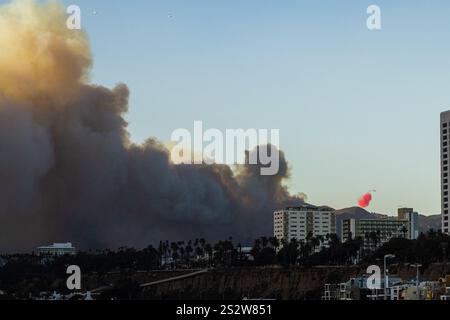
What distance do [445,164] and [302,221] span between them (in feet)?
129

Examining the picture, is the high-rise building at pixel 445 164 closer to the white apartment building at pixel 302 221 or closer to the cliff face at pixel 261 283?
the white apartment building at pixel 302 221

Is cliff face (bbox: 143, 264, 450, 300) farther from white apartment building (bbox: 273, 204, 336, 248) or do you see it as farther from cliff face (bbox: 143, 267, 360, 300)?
white apartment building (bbox: 273, 204, 336, 248)

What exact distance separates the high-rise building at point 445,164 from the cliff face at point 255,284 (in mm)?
46127

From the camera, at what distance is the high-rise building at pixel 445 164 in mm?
153250

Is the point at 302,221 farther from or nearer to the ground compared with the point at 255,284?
farther from the ground

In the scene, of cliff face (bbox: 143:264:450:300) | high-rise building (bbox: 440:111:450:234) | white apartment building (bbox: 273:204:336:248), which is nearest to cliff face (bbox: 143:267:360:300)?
cliff face (bbox: 143:264:450:300)

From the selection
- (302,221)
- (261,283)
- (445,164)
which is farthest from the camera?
(302,221)

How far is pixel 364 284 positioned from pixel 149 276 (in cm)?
4623

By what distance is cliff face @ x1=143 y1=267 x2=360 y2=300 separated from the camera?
104m

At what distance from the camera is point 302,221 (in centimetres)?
18962

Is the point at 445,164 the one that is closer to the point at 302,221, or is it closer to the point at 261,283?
the point at 302,221

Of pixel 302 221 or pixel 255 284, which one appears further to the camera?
pixel 302 221

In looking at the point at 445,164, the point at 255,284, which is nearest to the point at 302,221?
the point at 445,164
